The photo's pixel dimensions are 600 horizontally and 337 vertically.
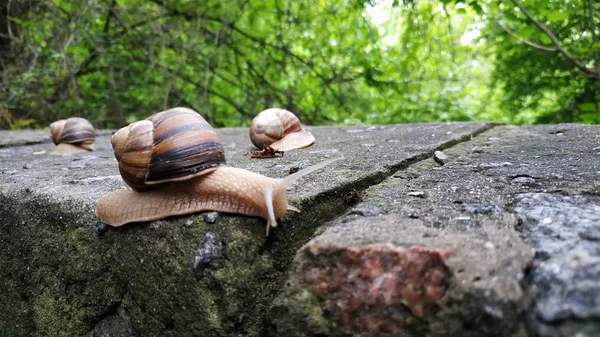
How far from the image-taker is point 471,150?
178 cm

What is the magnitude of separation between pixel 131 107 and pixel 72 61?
2.89 feet

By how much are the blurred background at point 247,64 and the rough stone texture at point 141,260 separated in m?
3.44

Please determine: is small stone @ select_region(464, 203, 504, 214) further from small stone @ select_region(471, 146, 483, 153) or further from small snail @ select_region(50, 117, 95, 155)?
small snail @ select_region(50, 117, 95, 155)

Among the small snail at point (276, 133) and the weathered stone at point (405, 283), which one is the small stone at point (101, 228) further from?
the small snail at point (276, 133)

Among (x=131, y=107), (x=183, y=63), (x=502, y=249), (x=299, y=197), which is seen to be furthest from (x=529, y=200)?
(x=131, y=107)

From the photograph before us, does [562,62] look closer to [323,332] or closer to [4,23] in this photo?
[323,332]

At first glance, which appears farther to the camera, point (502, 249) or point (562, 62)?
point (562, 62)

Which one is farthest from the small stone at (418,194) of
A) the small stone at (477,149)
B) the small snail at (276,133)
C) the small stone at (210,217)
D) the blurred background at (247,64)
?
the blurred background at (247,64)

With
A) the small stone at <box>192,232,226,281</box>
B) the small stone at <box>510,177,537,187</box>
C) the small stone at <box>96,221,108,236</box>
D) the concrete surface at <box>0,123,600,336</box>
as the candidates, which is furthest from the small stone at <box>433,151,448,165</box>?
the small stone at <box>96,221,108,236</box>

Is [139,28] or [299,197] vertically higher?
[139,28]

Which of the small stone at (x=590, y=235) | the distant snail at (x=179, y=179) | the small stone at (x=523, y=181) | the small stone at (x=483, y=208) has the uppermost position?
the distant snail at (x=179, y=179)

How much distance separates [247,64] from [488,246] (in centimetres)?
510

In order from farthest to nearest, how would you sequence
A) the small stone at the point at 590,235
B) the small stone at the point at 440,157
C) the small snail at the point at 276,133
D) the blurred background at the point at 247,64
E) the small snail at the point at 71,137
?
the blurred background at the point at 247,64 → the small snail at the point at 71,137 → the small snail at the point at 276,133 → the small stone at the point at 440,157 → the small stone at the point at 590,235

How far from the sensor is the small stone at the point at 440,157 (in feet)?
5.27
